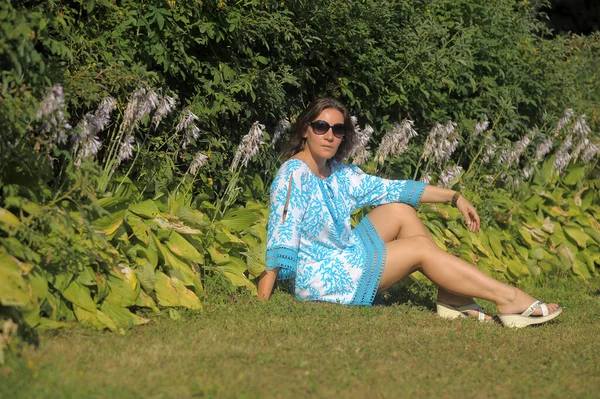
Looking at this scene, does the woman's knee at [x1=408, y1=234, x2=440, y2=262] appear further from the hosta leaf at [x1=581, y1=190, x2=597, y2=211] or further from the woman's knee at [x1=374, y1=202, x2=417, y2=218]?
the hosta leaf at [x1=581, y1=190, x2=597, y2=211]

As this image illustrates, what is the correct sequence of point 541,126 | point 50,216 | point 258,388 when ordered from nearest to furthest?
point 258,388 → point 50,216 → point 541,126

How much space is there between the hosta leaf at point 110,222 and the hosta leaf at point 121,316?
418 millimetres

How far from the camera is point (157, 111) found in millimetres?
5270

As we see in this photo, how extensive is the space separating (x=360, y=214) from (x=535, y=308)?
71.1 inches

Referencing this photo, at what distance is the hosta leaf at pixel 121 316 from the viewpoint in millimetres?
4488

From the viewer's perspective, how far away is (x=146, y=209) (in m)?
5.16

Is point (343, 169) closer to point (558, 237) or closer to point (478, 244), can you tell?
point (478, 244)

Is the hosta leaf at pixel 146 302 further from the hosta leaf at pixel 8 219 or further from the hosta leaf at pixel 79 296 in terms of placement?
the hosta leaf at pixel 8 219

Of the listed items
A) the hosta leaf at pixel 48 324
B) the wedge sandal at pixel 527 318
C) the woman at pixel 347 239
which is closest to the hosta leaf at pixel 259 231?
the woman at pixel 347 239

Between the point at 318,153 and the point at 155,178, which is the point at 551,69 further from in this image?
the point at 155,178

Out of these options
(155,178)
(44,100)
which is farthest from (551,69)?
(44,100)

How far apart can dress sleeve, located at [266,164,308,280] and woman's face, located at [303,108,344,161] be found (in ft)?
0.74

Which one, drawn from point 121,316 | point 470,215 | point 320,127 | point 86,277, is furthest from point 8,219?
point 470,215

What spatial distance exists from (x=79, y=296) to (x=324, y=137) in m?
1.82
